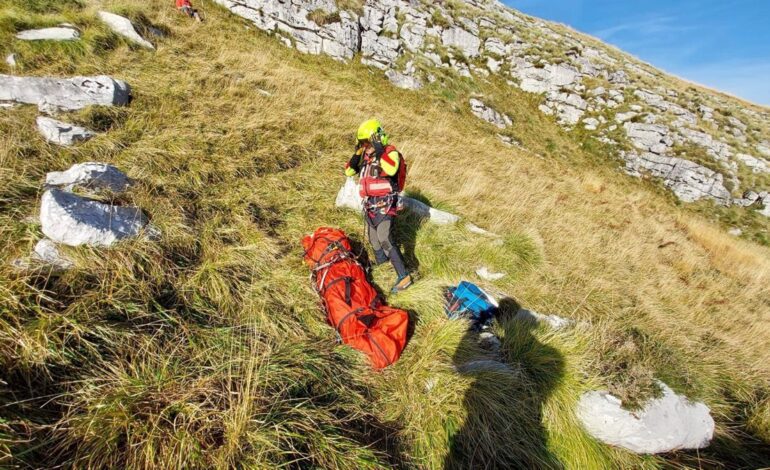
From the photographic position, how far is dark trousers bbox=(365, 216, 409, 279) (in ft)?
15.5

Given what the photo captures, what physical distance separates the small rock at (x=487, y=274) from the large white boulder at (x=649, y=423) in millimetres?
2326

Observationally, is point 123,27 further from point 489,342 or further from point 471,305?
point 489,342

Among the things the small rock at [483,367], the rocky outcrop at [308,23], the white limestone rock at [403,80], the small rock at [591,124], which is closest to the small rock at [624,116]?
the small rock at [591,124]

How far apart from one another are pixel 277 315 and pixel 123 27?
33.2 ft

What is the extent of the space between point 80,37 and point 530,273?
37.6ft

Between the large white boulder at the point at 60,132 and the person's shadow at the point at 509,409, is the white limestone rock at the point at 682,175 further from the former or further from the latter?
the large white boulder at the point at 60,132

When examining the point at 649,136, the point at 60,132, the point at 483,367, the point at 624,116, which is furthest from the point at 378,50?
the point at 483,367

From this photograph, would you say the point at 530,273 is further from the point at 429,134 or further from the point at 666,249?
the point at 429,134

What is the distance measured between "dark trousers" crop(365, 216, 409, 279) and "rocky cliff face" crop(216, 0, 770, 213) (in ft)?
41.5

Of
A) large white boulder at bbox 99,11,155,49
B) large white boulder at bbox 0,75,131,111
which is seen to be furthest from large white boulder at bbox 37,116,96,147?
large white boulder at bbox 99,11,155,49

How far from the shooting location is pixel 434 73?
16609 mm

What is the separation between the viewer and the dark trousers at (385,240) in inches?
186

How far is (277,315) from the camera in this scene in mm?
3631

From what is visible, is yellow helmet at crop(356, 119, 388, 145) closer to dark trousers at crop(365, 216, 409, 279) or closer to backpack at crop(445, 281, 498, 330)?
dark trousers at crop(365, 216, 409, 279)
